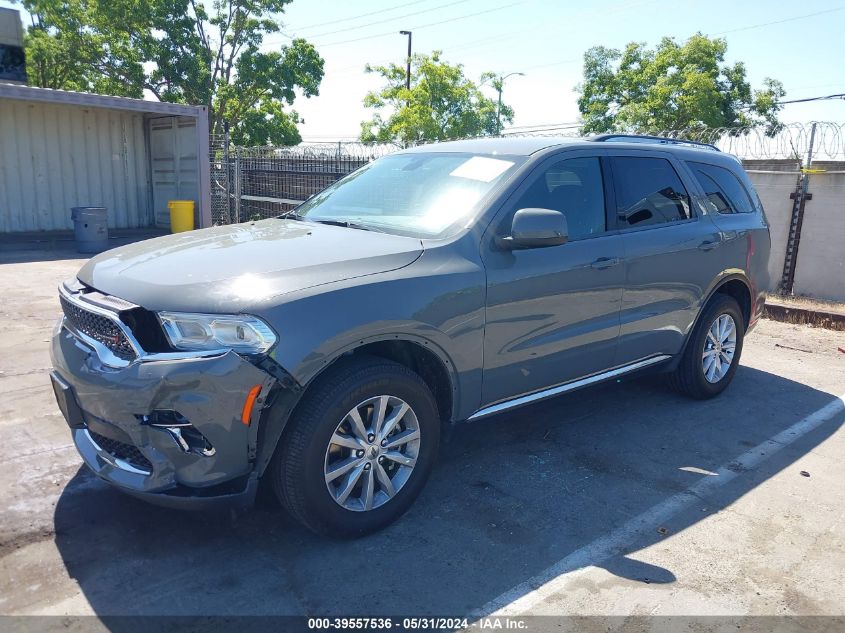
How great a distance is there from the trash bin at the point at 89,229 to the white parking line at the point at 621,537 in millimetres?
11807

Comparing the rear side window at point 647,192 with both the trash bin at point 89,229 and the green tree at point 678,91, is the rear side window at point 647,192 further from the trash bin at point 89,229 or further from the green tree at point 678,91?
the green tree at point 678,91

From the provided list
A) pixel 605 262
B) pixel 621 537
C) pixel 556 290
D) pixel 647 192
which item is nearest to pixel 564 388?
pixel 556 290

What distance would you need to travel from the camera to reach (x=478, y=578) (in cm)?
311

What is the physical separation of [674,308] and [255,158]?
11503mm

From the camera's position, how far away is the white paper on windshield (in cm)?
410

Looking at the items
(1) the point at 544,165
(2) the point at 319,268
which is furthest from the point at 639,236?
(2) the point at 319,268

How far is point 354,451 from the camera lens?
3.29 meters

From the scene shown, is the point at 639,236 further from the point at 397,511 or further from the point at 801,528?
the point at 397,511

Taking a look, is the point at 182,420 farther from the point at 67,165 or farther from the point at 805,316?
the point at 67,165

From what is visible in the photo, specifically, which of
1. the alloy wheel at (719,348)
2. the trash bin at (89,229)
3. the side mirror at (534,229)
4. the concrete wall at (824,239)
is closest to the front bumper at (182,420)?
the side mirror at (534,229)

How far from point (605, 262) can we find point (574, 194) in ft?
1.54

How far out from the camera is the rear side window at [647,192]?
466 cm

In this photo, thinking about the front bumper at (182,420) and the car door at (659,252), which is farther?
the car door at (659,252)

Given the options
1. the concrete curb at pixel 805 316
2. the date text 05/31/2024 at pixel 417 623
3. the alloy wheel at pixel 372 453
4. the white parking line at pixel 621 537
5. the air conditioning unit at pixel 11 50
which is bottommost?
the date text 05/31/2024 at pixel 417 623
